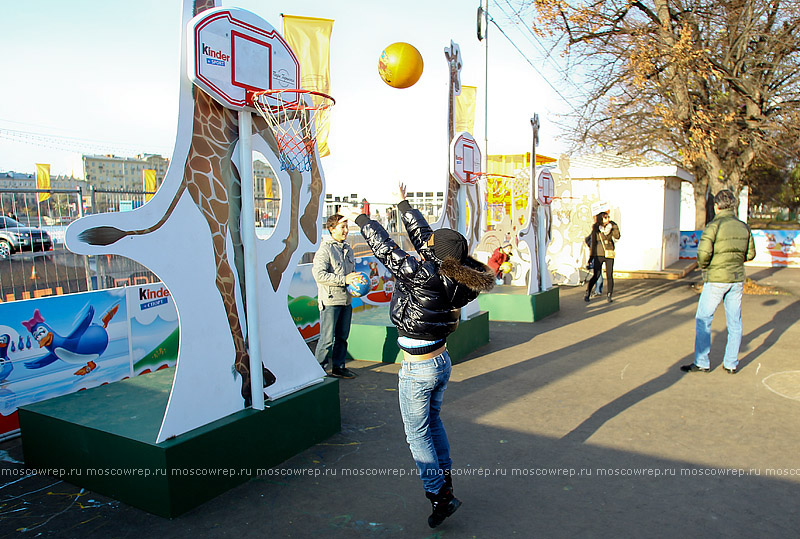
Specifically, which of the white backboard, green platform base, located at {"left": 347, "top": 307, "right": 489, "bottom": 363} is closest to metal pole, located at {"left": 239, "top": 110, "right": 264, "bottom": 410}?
green platform base, located at {"left": 347, "top": 307, "right": 489, "bottom": 363}

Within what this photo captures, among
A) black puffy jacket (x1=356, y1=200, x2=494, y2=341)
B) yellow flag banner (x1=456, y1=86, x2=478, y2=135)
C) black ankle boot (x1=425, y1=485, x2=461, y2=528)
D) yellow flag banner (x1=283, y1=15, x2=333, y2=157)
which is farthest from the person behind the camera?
yellow flag banner (x1=456, y1=86, x2=478, y2=135)

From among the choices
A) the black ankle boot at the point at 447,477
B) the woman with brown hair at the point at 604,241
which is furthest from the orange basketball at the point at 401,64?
the woman with brown hair at the point at 604,241

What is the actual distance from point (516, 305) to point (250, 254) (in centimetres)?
659

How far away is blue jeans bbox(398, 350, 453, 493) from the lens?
310 centimetres

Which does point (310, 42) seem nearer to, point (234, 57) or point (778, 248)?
point (234, 57)

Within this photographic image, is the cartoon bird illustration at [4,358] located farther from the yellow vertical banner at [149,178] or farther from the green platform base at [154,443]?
the yellow vertical banner at [149,178]

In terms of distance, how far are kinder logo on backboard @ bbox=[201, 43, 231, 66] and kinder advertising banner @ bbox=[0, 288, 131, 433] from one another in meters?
2.95

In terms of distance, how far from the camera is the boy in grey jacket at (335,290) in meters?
5.89

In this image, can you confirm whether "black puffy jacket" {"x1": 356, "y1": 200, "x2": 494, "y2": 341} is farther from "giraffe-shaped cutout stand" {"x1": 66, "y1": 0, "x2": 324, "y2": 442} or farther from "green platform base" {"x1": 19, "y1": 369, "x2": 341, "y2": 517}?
"green platform base" {"x1": 19, "y1": 369, "x2": 341, "y2": 517}

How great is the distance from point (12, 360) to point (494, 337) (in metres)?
6.12

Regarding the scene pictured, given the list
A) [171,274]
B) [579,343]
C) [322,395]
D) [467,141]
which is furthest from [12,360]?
[579,343]

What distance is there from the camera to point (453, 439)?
4.48 meters

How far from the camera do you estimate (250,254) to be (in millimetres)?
3943

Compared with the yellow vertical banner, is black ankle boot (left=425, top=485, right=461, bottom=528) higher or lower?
lower
